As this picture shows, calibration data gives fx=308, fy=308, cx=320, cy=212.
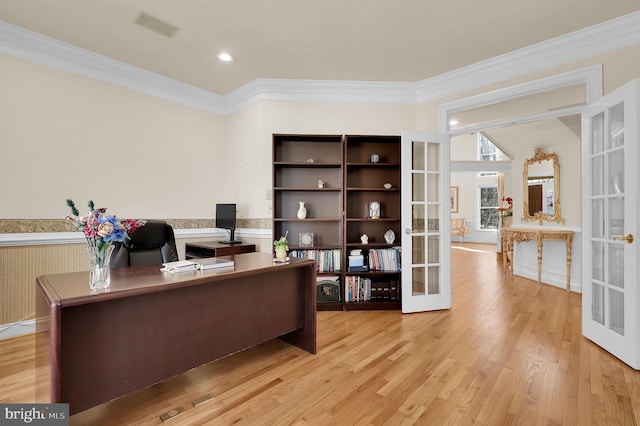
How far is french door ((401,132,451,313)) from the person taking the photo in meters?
3.66

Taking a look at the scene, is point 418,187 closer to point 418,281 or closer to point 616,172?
point 418,281

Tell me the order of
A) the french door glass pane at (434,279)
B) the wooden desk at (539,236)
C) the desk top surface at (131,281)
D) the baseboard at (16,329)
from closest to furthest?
the desk top surface at (131,281) < the baseboard at (16,329) < the french door glass pane at (434,279) < the wooden desk at (539,236)

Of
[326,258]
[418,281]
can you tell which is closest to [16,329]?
[326,258]

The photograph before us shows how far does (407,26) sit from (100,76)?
3.34m

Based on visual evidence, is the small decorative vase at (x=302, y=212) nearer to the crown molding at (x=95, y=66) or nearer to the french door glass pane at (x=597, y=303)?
the crown molding at (x=95, y=66)

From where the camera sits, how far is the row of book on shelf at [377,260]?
3785 mm

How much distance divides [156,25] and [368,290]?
3548mm

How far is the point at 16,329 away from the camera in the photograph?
9.66ft

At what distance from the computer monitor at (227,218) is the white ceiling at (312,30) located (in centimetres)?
171

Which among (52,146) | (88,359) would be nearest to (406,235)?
(88,359)

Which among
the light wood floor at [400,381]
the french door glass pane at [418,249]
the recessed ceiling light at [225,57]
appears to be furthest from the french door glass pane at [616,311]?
the recessed ceiling light at [225,57]

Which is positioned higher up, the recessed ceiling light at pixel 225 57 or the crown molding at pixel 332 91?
the recessed ceiling light at pixel 225 57

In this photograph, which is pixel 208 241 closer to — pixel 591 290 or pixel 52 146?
pixel 52 146

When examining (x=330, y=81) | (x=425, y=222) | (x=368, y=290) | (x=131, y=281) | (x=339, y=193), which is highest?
(x=330, y=81)
